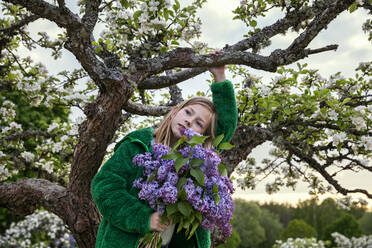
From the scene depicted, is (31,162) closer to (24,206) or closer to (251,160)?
(24,206)

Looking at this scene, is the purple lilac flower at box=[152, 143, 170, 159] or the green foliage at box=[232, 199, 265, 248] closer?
the purple lilac flower at box=[152, 143, 170, 159]

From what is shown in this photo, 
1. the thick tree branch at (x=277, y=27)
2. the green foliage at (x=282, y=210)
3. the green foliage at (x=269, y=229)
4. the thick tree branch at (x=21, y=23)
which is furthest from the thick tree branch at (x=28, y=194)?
the green foliage at (x=282, y=210)

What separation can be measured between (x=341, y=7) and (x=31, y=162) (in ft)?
14.5

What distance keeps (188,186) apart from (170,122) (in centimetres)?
71

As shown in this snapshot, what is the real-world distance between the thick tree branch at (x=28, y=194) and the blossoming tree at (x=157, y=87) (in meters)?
0.01

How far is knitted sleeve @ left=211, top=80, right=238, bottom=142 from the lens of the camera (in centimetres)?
260

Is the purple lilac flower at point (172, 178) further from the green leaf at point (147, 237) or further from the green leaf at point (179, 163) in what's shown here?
the green leaf at point (147, 237)

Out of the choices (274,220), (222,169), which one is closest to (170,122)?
(222,169)

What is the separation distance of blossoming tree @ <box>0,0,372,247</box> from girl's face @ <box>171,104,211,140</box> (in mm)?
621

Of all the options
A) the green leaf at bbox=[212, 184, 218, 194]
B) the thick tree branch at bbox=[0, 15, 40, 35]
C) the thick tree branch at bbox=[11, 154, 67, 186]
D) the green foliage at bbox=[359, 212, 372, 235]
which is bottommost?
the green leaf at bbox=[212, 184, 218, 194]

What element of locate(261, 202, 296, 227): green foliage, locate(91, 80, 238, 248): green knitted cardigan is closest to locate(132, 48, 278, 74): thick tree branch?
locate(91, 80, 238, 248): green knitted cardigan

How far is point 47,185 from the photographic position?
4.00 meters

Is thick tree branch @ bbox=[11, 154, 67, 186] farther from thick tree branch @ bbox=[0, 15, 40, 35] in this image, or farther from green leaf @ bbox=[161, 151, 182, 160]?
green leaf @ bbox=[161, 151, 182, 160]

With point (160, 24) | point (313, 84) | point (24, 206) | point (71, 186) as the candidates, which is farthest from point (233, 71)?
point (24, 206)
